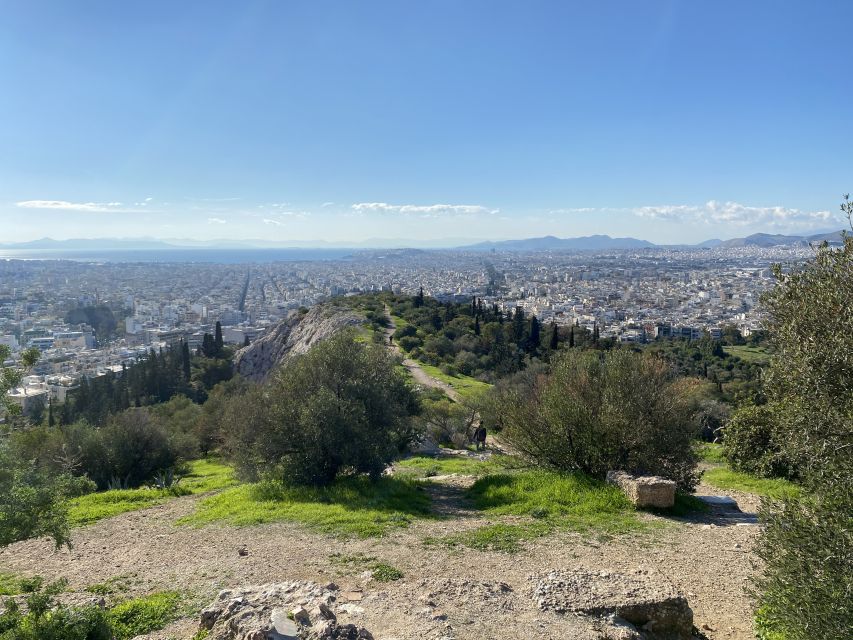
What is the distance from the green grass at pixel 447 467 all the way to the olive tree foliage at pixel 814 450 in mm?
10517

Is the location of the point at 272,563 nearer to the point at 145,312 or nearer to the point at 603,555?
the point at 603,555

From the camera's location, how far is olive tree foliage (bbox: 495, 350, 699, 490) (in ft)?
46.5

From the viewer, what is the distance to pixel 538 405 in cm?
1633

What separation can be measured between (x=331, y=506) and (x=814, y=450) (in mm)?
10574

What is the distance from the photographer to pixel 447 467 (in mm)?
19891

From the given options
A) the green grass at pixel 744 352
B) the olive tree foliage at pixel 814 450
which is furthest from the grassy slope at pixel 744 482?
the green grass at pixel 744 352

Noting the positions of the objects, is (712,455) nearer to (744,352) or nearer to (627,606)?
(627,606)

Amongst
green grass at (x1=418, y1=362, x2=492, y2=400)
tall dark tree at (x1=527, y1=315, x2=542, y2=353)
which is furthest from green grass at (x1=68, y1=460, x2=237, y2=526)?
tall dark tree at (x1=527, y1=315, x2=542, y2=353)

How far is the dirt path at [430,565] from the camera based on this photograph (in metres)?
7.26

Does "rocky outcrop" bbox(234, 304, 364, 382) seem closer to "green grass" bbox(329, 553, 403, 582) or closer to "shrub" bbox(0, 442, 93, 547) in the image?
"green grass" bbox(329, 553, 403, 582)

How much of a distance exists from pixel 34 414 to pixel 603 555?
53.0m

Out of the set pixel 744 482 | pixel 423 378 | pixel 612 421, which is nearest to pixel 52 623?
pixel 612 421

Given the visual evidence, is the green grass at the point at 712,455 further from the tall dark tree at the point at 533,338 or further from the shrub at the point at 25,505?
the tall dark tree at the point at 533,338

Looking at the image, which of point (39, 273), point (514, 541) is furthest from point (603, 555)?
point (39, 273)
